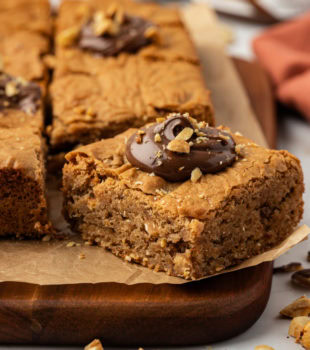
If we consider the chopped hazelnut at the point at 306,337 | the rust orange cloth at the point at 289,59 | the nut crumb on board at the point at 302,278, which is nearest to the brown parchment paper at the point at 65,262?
the nut crumb on board at the point at 302,278

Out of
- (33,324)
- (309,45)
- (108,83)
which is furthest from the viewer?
(309,45)

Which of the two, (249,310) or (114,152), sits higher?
(114,152)

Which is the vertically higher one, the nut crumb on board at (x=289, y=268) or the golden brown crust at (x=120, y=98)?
the golden brown crust at (x=120, y=98)

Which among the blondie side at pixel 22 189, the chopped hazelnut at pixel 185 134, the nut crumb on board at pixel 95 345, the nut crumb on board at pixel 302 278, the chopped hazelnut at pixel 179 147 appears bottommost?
the nut crumb on board at pixel 302 278

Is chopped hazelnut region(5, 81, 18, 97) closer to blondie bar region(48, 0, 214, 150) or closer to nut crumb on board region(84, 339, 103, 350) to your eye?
blondie bar region(48, 0, 214, 150)

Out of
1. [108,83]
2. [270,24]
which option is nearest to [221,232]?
[108,83]

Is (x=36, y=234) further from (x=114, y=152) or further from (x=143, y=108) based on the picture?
(x=143, y=108)

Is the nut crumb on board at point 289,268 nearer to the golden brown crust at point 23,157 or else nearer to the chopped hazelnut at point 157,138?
the chopped hazelnut at point 157,138
